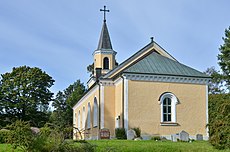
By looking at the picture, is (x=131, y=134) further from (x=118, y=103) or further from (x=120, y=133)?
(x=118, y=103)

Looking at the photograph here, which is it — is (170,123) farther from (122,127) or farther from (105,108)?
(105,108)

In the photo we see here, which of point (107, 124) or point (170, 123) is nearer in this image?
point (170, 123)

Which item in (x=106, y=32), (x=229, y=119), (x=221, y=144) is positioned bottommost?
(x=221, y=144)

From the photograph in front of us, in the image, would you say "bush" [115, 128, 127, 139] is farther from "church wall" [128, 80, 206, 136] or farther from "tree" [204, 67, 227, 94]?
"tree" [204, 67, 227, 94]

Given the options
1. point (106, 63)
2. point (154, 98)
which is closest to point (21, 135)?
point (154, 98)

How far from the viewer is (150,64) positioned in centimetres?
3044

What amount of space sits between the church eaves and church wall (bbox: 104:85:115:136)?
31.4 ft

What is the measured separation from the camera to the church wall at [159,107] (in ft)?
92.2

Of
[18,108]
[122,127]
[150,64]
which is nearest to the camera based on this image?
[122,127]

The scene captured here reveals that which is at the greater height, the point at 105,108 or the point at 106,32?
the point at 106,32

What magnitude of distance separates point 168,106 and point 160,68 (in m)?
3.08

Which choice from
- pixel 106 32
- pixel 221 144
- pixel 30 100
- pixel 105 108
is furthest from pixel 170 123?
pixel 30 100

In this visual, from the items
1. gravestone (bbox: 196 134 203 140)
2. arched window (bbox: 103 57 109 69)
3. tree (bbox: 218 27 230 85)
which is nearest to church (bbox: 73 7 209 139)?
gravestone (bbox: 196 134 203 140)

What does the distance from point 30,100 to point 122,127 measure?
89.5ft
